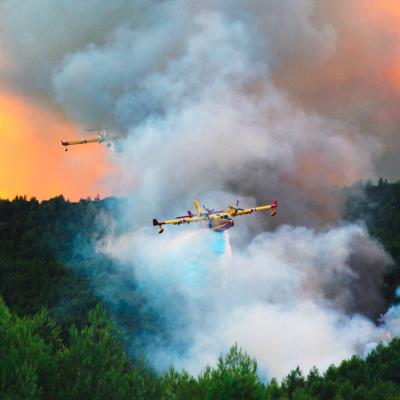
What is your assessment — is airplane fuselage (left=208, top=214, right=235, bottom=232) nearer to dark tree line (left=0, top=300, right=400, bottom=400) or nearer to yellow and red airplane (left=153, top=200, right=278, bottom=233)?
yellow and red airplane (left=153, top=200, right=278, bottom=233)

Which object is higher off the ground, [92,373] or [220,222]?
[220,222]

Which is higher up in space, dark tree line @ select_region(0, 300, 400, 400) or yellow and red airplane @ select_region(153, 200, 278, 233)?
yellow and red airplane @ select_region(153, 200, 278, 233)

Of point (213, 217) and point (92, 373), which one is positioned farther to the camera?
point (213, 217)

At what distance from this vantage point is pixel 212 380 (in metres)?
60.7

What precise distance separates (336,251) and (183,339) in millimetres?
47740

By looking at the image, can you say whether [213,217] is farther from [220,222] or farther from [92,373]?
[92,373]

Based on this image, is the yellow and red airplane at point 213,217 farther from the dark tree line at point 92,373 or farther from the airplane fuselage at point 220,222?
the dark tree line at point 92,373

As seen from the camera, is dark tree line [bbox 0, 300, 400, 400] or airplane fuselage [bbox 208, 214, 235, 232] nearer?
dark tree line [bbox 0, 300, 400, 400]

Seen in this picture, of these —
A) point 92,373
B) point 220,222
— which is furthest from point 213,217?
point 92,373

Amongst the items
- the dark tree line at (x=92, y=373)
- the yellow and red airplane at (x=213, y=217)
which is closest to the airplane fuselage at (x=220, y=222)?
the yellow and red airplane at (x=213, y=217)

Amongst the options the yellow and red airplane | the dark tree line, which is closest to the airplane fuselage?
the yellow and red airplane

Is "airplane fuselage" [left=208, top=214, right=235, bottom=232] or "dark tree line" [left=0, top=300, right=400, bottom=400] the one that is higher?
"airplane fuselage" [left=208, top=214, right=235, bottom=232]

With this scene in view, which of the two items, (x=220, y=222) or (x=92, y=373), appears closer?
(x=92, y=373)

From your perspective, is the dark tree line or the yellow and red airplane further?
the yellow and red airplane
